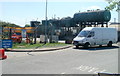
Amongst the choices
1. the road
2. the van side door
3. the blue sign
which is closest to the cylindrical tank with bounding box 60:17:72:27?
the van side door

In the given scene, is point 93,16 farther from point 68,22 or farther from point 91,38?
point 91,38

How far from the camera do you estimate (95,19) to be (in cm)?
3681

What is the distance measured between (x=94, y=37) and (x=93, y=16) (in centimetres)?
1551

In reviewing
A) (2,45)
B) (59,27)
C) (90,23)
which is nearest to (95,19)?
(90,23)

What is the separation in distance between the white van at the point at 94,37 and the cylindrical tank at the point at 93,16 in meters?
10.7

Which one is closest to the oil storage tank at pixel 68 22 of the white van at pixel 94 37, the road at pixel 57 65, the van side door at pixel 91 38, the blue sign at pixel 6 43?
the white van at pixel 94 37

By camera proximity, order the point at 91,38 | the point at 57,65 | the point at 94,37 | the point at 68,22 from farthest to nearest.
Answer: the point at 68,22 < the point at 94,37 < the point at 91,38 < the point at 57,65

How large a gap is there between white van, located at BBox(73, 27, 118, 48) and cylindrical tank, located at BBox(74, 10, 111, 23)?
421 inches

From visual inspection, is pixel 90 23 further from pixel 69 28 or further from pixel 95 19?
pixel 69 28

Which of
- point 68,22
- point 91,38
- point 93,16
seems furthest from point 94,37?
point 68,22

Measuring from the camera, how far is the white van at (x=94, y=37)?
21.0 meters

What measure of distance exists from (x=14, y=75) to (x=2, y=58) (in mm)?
5275

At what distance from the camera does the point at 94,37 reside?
22.1m

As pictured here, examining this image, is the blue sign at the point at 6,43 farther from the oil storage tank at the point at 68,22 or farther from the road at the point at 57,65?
the oil storage tank at the point at 68,22
